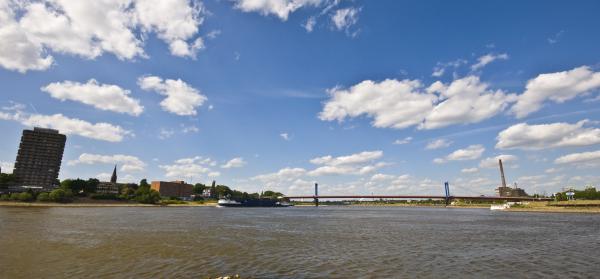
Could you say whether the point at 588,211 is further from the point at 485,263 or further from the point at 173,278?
the point at 173,278

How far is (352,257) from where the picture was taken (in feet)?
84.1

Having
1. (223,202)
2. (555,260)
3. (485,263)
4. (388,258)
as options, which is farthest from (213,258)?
(223,202)

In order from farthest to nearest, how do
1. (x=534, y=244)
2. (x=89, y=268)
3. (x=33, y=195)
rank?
(x=33, y=195) < (x=534, y=244) < (x=89, y=268)

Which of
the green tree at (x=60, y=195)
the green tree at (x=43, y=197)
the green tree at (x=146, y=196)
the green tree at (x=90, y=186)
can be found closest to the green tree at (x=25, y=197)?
the green tree at (x=43, y=197)

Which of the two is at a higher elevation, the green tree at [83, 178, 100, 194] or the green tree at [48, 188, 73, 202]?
the green tree at [83, 178, 100, 194]

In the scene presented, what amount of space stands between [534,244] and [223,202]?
181878 mm

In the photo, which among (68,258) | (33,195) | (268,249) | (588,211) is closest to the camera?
(68,258)

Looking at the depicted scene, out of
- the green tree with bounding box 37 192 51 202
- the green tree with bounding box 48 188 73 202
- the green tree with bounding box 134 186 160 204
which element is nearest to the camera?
the green tree with bounding box 37 192 51 202

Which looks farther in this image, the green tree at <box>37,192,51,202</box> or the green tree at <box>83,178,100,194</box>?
the green tree at <box>83,178,100,194</box>

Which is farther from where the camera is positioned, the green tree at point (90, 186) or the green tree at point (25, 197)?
the green tree at point (90, 186)

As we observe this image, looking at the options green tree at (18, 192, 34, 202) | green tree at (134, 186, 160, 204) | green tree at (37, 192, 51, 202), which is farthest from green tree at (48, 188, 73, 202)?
green tree at (134, 186, 160, 204)

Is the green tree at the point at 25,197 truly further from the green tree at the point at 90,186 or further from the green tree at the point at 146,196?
the green tree at the point at 146,196

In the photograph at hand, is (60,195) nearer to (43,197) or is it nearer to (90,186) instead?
(43,197)

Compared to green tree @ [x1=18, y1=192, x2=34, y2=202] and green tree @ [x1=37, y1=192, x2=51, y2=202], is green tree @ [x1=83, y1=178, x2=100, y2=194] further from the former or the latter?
green tree @ [x1=18, y1=192, x2=34, y2=202]
